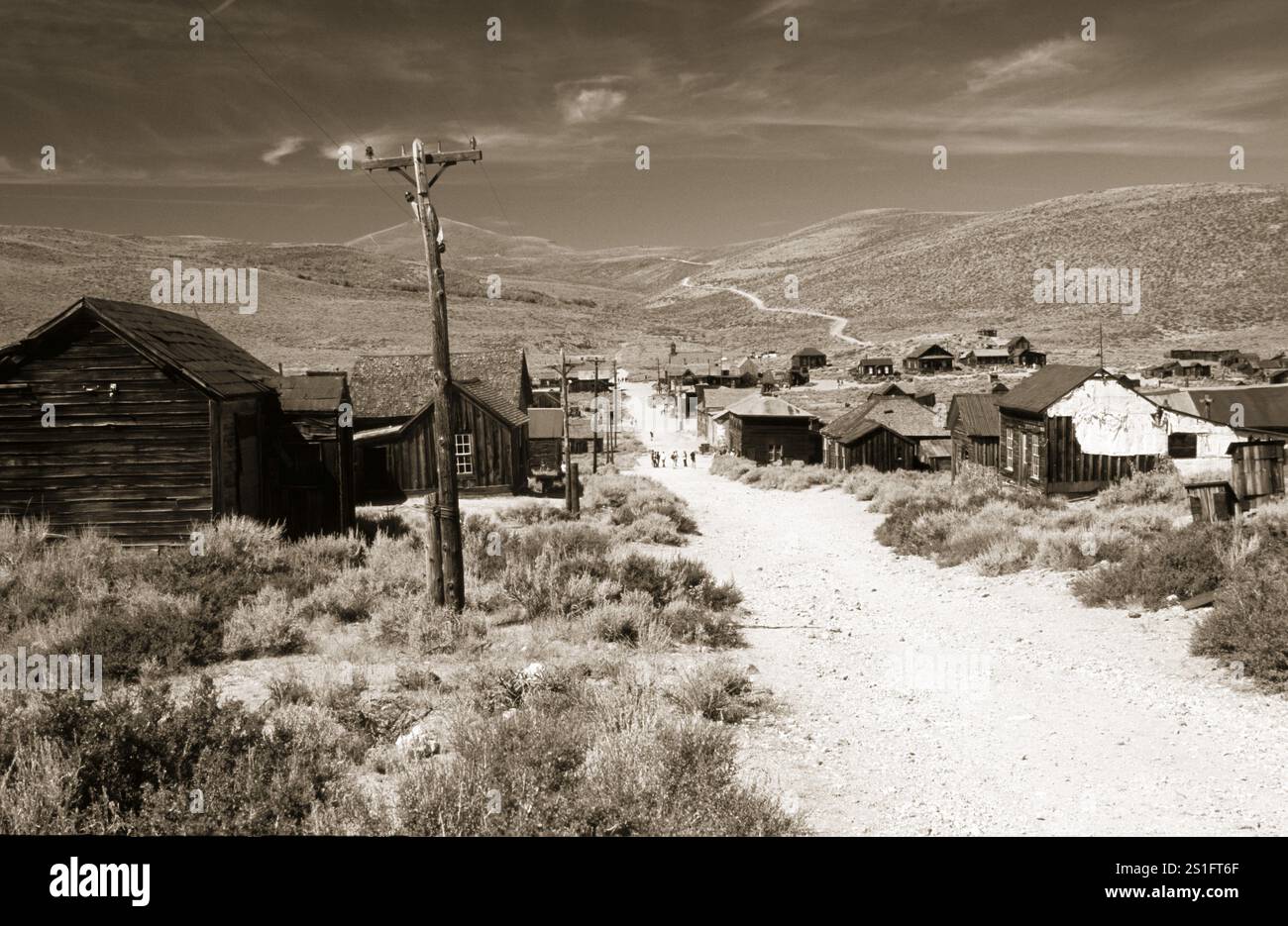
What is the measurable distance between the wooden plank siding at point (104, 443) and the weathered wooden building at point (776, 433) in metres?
31.1

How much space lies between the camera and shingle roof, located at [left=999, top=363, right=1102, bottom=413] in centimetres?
2355

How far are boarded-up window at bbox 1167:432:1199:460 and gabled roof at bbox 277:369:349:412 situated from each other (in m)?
21.9

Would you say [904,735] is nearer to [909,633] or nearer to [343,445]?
[909,633]

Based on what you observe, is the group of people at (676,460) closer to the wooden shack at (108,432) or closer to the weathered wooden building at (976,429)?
the weathered wooden building at (976,429)

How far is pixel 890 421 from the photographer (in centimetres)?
3591

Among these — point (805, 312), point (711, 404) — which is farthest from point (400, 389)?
point (805, 312)

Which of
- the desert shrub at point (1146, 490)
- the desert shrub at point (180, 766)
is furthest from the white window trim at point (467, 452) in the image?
the desert shrub at point (180, 766)

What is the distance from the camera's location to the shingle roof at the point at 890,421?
1404 inches

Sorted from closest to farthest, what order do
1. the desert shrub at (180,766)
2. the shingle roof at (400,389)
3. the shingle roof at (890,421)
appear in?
the desert shrub at (180,766) < the shingle roof at (400,389) < the shingle roof at (890,421)

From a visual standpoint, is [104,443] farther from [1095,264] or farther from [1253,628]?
[1095,264]

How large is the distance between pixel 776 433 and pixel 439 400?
33.8 meters

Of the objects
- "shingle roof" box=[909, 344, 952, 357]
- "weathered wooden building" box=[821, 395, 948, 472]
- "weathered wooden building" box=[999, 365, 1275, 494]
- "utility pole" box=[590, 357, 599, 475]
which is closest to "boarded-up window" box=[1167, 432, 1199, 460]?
"weathered wooden building" box=[999, 365, 1275, 494]

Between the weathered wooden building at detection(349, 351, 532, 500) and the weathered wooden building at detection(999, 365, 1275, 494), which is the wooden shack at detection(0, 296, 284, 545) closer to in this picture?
the weathered wooden building at detection(349, 351, 532, 500)

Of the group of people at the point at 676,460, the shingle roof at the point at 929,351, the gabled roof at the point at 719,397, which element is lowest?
the group of people at the point at 676,460
